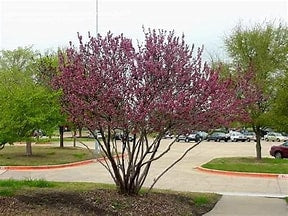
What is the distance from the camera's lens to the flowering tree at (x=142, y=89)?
10297 millimetres

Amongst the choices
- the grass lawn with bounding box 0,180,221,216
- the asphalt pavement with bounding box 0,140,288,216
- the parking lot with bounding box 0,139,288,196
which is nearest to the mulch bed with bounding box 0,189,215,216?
the grass lawn with bounding box 0,180,221,216

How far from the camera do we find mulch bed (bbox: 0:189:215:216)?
9.34 metres

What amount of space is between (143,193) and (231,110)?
9.94 ft

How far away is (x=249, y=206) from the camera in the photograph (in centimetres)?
1206

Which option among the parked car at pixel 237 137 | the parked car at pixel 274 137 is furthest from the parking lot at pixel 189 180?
the parked car at pixel 274 137

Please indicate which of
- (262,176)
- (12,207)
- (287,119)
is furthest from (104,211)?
(262,176)

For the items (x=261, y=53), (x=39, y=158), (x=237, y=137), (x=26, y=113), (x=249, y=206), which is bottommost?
(x=249, y=206)

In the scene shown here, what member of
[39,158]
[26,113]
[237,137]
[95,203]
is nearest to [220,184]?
[95,203]

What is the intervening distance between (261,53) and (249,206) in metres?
13.0

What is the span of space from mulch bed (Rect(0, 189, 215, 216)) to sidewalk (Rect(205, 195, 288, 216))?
358 mm

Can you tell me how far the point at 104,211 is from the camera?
977 centimetres

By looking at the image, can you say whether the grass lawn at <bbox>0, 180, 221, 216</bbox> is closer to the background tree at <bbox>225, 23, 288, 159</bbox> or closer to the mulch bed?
the mulch bed

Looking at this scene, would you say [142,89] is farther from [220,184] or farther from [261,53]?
[261,53]

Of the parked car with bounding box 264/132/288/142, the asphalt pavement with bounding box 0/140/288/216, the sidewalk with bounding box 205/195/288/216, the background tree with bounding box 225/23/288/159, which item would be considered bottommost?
the sidewalk with bounding box 205/195/288/216
